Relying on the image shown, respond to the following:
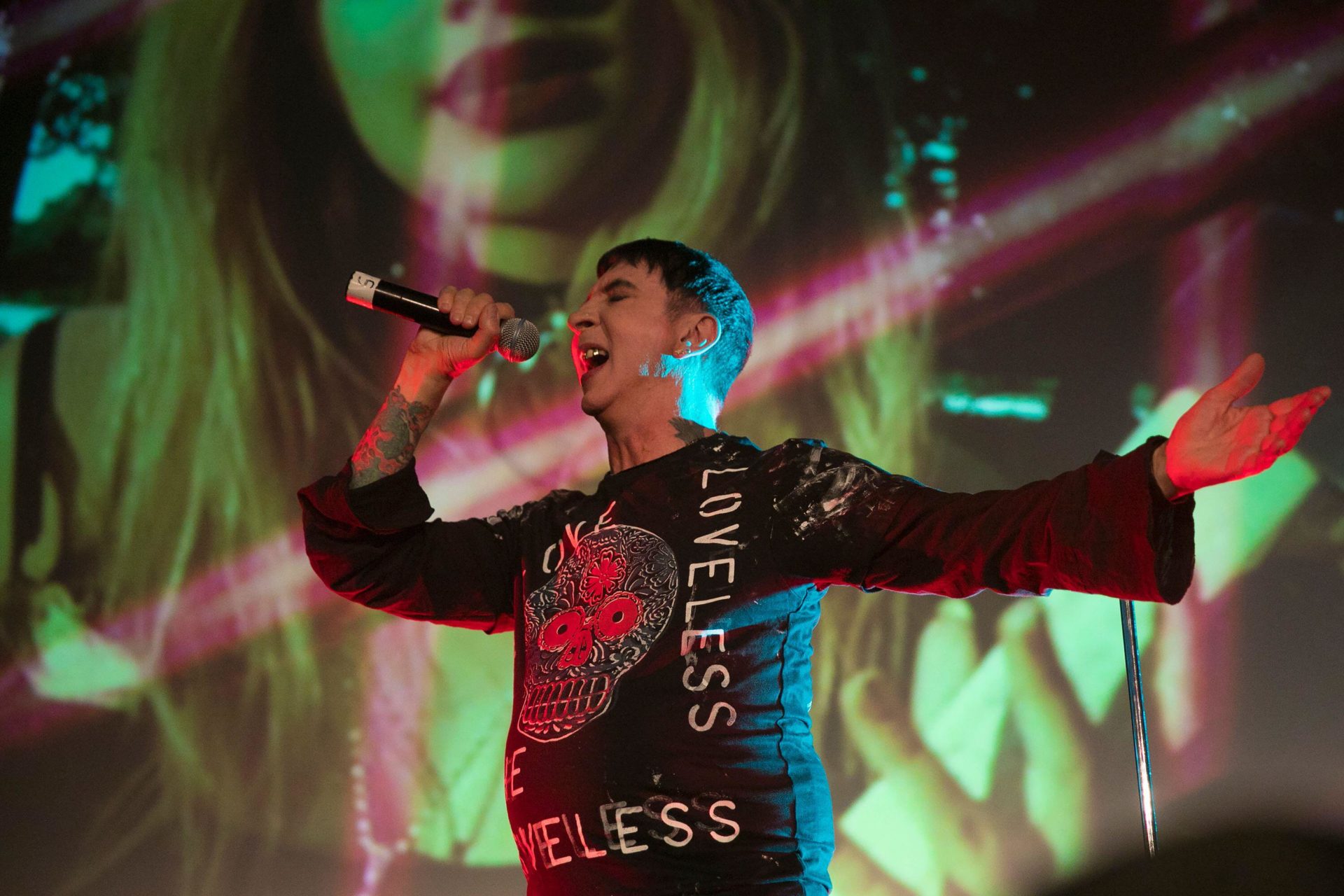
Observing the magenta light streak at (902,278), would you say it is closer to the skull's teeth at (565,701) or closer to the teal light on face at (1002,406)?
the teal light on face at (1002,406)

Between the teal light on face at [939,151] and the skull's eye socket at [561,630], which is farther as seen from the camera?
the teal light on face at [939,151]

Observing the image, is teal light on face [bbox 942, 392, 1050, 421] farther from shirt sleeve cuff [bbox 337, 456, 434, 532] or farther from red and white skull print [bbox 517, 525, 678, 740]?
shirt sleeve cuff [bbox 337, 456, 434, 532]

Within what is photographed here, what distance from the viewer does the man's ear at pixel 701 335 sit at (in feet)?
5.32

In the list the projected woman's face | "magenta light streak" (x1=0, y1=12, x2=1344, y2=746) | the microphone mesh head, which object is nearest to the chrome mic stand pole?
the microphone mesh head

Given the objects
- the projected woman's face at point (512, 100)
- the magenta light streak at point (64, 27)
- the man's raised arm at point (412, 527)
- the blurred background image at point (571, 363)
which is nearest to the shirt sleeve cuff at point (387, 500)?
the man's raised arm at point (412, 527)

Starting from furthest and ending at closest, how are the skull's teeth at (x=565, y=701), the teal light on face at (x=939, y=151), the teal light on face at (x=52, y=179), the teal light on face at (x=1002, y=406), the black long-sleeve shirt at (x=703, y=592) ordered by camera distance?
the teal light on face at (x=52, y=179) → the teal light on face at (x=939, y=151) → the teal light on face at (x=1002, y=406) → the skull's teeth at (x=565, y=701) → the black long-sleeve shirt at (x=703, y=592)

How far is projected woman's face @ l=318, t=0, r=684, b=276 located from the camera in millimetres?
2371

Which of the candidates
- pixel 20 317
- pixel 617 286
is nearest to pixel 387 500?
pixel 617 286

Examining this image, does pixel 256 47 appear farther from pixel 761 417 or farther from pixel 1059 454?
pixel 1059 454

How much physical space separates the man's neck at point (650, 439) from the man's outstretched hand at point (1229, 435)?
0.63 meters

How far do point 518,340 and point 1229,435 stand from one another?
2.54ft

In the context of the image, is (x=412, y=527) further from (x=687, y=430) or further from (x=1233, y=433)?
(x=1233, y=433)

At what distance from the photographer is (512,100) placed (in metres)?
2.45

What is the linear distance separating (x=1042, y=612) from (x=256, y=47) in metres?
1.93
